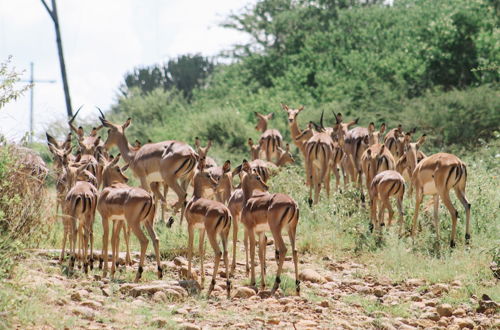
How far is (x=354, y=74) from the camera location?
2847cm

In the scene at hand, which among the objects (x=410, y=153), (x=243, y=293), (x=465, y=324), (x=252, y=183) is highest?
(x=410, y=153)

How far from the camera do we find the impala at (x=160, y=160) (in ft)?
44.6

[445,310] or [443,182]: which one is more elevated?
[443,182]

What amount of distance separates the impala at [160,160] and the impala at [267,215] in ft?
11.6

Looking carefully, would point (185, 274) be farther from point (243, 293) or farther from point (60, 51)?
point (60, 51)

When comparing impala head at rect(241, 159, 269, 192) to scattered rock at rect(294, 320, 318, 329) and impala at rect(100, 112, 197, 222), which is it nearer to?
scattered rock at rect(294, 320, 318, 329)

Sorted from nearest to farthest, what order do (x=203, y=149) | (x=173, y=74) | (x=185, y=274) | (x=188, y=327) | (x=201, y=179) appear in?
(x=188, y=327)
(x=185, y=274)
(x=201, y=179)
(x=203, y=149)
(x=173, y=74)

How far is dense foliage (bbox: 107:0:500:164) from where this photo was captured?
23125 mm

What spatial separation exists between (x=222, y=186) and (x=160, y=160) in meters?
2.63

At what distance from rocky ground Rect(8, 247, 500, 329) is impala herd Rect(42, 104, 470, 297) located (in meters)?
0.32

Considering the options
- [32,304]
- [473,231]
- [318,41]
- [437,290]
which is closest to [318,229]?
Result: [473,231]

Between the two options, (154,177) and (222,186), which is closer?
(222,186)

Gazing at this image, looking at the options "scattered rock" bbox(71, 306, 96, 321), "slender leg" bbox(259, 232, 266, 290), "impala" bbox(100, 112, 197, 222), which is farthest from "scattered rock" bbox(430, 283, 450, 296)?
"impala" bbox(100, 112, 197, 222)

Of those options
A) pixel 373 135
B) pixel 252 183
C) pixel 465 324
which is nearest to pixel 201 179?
pixel 252 183
